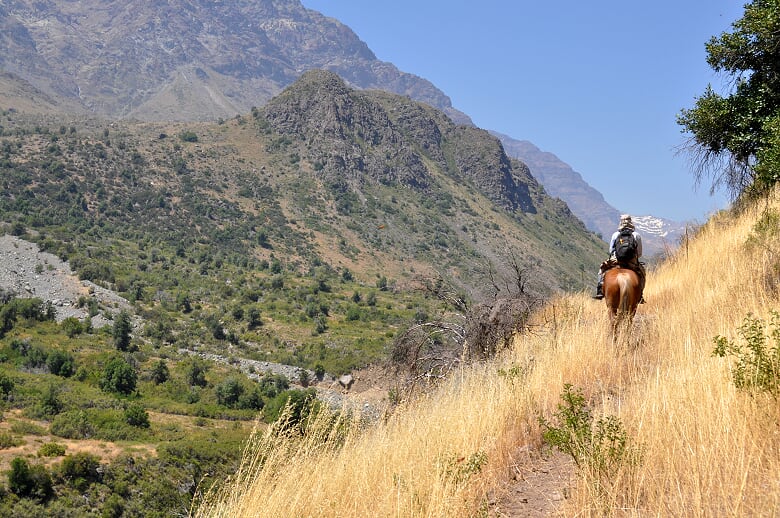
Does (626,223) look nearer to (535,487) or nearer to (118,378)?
(535,487)

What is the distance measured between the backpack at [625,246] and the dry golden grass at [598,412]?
0.99 metres

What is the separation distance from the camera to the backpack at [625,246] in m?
6.78

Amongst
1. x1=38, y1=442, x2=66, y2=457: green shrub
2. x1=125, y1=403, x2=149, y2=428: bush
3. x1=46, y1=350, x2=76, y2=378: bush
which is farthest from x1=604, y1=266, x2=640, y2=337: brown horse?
x1=46, y1=350, x2=76, y2=378: bush

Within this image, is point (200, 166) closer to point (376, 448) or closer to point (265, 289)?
point (265, 289)

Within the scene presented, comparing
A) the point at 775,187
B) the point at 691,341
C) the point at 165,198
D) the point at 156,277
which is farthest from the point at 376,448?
the point at 165,198

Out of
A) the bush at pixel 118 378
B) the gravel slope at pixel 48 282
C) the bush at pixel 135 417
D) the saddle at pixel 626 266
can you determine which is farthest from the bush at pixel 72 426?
the saddle at pixel 626 266

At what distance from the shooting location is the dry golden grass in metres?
2.47

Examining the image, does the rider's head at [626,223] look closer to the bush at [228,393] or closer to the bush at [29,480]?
the bush at [29,480]

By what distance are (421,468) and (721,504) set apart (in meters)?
1.61

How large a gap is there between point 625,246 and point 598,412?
397 centimetres

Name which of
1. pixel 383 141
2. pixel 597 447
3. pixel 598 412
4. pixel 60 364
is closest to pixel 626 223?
pixel 598 412

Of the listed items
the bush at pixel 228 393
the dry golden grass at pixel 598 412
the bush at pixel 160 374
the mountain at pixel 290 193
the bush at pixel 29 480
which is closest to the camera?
the dry golden grass at pixel 598 412

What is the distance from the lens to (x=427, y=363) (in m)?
9.34

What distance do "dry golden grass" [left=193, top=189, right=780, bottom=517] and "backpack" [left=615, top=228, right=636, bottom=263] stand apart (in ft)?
3.25
